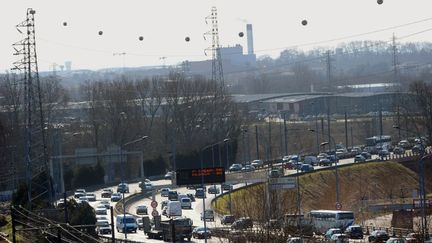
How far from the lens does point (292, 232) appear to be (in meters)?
43.6

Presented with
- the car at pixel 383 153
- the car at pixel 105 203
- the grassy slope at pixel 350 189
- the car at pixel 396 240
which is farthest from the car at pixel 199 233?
the car at pixel 383 153

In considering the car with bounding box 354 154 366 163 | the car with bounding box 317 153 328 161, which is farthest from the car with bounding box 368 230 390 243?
the car with bounding box 317 153 328 161

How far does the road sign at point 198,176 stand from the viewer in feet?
178

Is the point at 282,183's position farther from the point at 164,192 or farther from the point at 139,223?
the point at 164,192

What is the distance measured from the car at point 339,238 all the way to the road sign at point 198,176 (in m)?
7.77

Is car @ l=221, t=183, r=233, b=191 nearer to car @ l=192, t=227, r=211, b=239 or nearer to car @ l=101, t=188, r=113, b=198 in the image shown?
car @ l=101, t=188, r=113, b=198

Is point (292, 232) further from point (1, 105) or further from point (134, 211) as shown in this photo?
point (1, 105)

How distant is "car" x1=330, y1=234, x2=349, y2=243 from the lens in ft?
152

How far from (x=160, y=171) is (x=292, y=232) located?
48433 mm

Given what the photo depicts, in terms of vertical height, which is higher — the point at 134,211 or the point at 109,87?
the point at 109,87

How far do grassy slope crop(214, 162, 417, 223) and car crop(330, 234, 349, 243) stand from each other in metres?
13.1

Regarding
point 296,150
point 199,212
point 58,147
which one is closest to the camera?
point 199,212

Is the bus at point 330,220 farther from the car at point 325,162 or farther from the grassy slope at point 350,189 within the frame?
the car at point 325,162

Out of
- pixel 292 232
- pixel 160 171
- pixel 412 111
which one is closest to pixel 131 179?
pixel 160 171
